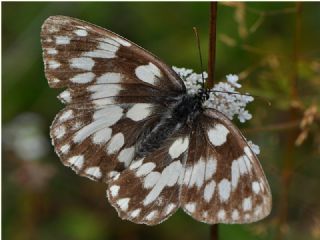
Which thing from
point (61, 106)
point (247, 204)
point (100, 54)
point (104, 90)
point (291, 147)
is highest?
point (100, 54)

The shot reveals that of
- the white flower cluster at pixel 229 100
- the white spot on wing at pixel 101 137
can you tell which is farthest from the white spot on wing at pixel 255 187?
the white spot on wing at pixel 101 137

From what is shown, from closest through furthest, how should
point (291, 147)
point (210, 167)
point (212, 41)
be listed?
point (212, 41), point (210, 167), point (291, 147)

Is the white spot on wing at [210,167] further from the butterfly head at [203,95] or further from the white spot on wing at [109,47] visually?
the white spot on wing at [109,47]

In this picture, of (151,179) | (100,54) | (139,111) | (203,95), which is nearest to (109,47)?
(100,54)

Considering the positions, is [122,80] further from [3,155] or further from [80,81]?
[3,155]

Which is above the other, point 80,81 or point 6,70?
point 80,81

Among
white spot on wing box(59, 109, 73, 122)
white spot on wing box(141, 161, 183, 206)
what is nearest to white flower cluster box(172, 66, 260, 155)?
white spot on wing box(141, 161, 183, 206)

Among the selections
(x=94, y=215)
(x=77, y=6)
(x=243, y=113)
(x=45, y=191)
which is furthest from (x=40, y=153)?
(x=243, y=113)

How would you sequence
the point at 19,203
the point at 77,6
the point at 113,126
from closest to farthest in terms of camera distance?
the point at 113,126 → the point at 19,203 → the point at 77,6

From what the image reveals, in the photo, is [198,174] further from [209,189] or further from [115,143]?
[115,143]
